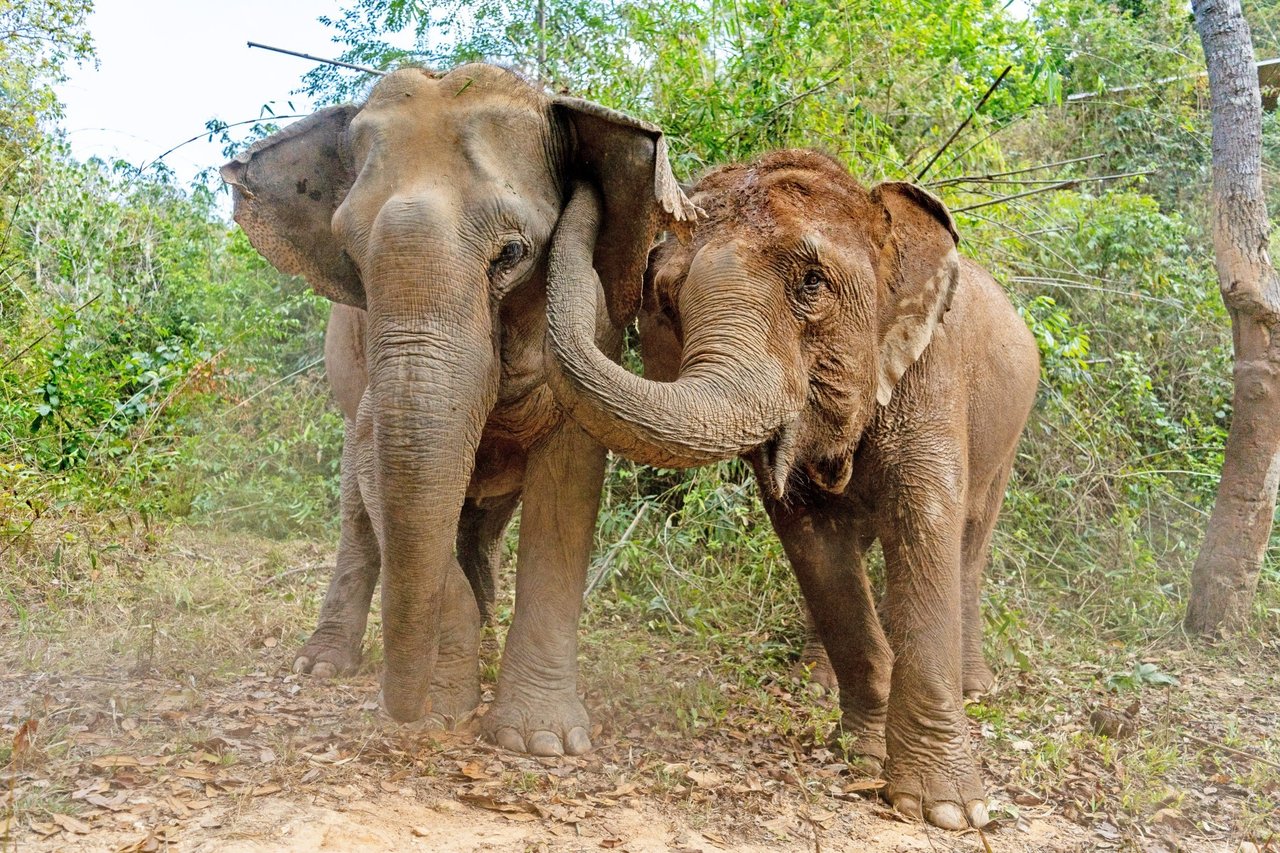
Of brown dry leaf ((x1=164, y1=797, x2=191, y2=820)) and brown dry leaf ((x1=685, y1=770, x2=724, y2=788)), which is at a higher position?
brown dry leaf ((x1=685, y1=770, x2=724, y2=788))

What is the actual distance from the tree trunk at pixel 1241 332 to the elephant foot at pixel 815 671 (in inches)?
98.5

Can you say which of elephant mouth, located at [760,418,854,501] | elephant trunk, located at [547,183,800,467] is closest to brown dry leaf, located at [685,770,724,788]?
elephant mouth, located at [760,418,854,501]

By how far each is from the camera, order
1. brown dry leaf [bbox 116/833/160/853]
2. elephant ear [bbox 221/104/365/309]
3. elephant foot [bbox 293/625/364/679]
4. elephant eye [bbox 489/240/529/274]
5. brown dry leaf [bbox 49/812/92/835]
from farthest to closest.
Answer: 1. elephant foot [bbox 293/625/364/679]
2. elephant ear [bbox 221/104/365/309]
3. elephant eye [bbox 489/240/529/274]
4. brown dry leaf [bbox 49/812/92/835]
5. brown dry leaf [bbox 116/833/160/853]

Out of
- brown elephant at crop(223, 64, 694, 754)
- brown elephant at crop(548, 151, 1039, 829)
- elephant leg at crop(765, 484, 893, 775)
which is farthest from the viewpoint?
elephant leg at crop(765, 484, 893, 775)

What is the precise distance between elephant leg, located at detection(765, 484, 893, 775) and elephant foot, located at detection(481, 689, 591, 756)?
1049mm

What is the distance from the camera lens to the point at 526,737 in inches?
172

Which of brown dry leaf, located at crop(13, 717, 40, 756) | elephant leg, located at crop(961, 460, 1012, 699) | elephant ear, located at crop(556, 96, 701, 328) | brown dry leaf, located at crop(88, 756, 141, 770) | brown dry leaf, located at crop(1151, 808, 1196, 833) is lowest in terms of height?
brown dry leaf, located at crop(1151, 808, 1196, 833)

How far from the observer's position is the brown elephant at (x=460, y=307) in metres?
3.73

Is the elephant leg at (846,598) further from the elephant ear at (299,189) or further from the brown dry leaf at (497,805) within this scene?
the elephant ear at (299,189)

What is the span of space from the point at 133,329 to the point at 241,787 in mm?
7508

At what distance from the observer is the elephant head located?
3.38 m

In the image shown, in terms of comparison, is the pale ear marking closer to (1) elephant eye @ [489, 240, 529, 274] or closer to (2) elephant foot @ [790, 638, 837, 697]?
(1) elephant eye @ [489, 240, 529, 274]

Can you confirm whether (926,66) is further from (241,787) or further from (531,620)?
(241,787)

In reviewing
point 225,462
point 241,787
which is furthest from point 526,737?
point 225,462
